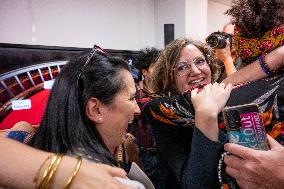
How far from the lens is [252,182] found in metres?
0.74

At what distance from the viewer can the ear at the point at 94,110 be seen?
104 cm

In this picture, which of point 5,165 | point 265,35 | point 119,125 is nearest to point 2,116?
point 119,125

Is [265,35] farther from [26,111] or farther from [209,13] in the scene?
[209,13]

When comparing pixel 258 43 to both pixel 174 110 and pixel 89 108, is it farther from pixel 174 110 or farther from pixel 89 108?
pixel 89 108

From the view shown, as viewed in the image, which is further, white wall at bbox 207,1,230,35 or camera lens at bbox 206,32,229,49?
white wall at bbox 207,1,230,35

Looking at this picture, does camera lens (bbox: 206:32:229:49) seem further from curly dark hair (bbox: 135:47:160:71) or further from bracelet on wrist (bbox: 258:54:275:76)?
curly dark hair (bbox: 135:47:160:71)

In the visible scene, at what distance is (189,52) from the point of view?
163 cm

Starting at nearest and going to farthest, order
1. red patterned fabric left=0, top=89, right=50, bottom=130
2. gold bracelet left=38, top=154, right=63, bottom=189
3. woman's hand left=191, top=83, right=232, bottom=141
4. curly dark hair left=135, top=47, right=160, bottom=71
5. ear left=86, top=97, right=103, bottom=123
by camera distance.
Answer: gold bracelet left=38, top=154, right=63, bottom=189
woman's hand left=191, top=83, right=232, bottom=141
ear left=86, top=97, right=103, bottom=123
red patterned fabric left=0, top=89, right=50, bottom=130
curly dark hair left=135, top=47, right=160, bottom=71

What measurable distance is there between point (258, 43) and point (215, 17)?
4.10m

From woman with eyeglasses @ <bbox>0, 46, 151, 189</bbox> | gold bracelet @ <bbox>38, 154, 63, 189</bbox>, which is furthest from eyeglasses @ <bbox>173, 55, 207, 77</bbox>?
gold bracelet @ <bbox>38, 154, 63, 189</bbox>

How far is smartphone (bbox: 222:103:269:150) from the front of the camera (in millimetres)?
665

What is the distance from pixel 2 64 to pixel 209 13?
3479 mm

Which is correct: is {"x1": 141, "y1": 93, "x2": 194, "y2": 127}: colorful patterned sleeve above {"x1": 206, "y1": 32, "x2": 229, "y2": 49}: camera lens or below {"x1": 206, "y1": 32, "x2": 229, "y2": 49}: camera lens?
below

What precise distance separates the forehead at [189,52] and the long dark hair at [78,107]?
62cm
